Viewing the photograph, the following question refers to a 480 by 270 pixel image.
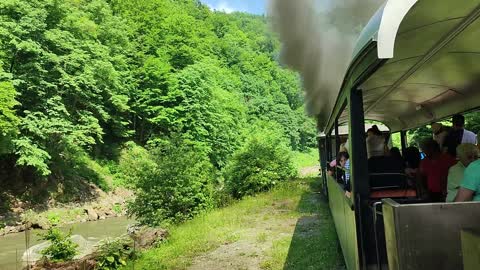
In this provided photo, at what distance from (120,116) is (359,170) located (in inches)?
1491

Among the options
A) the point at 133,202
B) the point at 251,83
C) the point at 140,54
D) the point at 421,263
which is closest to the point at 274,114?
the point at 251,83

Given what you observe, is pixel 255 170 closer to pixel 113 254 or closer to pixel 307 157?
pixel 113 254

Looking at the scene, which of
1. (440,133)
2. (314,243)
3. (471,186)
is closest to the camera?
(471,186)

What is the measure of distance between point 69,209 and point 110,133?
1299 cm

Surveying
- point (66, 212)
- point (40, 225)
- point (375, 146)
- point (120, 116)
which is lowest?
point (40, 225)

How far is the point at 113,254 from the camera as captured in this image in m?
10.7

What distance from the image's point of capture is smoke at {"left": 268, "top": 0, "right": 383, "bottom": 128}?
28781 mm

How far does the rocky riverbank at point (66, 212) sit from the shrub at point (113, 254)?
10973mm

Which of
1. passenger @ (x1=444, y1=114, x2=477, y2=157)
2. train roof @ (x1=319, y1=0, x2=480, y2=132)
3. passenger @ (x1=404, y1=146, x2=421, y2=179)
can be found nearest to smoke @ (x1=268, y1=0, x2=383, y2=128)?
train roof @ (x1=319, y1=0, x2=480, y2=132)

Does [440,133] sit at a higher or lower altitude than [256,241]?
higher

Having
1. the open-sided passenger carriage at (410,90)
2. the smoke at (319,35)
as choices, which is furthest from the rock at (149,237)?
the smoke at (319,35)

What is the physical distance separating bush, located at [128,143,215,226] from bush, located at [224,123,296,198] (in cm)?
427

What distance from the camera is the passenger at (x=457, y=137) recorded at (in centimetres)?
564

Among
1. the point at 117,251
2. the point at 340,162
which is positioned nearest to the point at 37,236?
the point at 117,251
